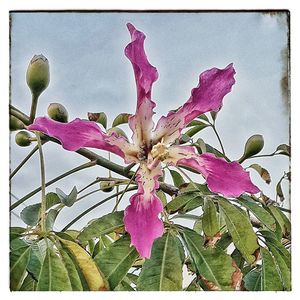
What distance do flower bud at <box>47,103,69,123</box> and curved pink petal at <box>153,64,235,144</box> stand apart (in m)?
0.17

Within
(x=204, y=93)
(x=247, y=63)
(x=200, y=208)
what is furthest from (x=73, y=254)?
(x=247, y=63)

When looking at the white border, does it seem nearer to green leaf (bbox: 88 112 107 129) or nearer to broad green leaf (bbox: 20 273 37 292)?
broad green leaf (bbox: 20 273 37 292)

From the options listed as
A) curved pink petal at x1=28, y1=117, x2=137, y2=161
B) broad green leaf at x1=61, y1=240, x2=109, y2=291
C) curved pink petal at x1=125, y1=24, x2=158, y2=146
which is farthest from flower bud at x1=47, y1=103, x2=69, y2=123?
broad green leaf at x1=61, y1=240, x2=109, y2=291

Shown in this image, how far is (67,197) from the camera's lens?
1469mm

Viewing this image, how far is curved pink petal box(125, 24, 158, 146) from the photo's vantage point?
4.83 feet

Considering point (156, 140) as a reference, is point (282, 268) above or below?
below

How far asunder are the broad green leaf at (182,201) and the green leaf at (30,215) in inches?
9.6

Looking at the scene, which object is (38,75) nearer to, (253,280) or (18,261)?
(18,261)

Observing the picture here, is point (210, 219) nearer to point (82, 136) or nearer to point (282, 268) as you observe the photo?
point (282, 268)

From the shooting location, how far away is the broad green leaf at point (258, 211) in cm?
148

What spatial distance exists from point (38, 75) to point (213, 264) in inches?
19.0

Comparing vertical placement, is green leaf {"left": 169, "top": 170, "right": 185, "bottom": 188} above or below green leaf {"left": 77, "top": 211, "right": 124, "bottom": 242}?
above
